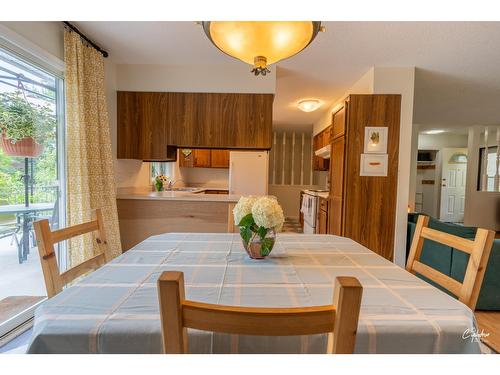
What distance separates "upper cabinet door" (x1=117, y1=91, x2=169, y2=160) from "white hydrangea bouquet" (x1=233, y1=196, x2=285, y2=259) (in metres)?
2.23

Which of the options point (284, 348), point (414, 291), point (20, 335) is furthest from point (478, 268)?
point (20, 335)

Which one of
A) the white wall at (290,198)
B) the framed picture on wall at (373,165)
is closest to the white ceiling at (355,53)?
the framed picture on wall at (373,165)

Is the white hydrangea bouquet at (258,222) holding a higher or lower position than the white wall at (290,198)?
higher

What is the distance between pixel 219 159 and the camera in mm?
5289

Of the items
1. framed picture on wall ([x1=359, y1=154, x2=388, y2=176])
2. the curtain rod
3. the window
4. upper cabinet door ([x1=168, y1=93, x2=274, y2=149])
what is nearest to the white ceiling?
the curtain rod

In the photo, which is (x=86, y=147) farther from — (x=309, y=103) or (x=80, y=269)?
(x=309, y=103)

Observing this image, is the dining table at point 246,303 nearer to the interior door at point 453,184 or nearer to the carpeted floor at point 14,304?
the carpeted floor at point 14,304

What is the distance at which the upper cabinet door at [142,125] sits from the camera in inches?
122

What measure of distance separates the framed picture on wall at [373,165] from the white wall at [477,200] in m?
4.47
